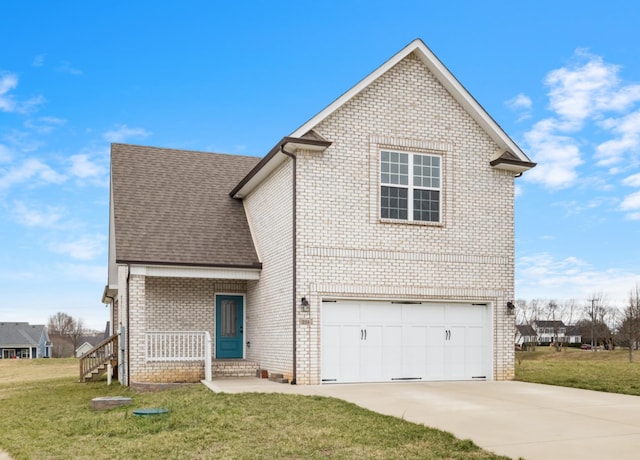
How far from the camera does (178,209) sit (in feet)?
69.3

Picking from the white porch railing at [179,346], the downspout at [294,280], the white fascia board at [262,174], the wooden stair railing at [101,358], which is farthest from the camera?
the wooden stair railing at [101,358]

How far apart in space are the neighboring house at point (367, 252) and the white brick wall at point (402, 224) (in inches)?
1.3

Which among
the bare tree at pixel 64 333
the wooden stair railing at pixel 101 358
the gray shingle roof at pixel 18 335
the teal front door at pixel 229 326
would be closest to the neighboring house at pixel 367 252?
the teal front door at pixel 229 326

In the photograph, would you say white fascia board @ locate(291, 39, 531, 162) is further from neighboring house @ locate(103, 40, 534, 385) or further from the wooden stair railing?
the wooden stair railing

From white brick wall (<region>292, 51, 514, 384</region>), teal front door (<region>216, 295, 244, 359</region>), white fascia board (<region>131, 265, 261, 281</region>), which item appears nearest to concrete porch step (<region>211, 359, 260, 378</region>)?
teal front door (<region>216, 295, 244, 359</region>)

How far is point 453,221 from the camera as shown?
717 inches

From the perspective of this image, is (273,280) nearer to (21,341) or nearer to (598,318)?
(598,318)

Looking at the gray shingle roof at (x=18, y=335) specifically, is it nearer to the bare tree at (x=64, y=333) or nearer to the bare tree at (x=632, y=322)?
the bare tree at (x=64, y=333)

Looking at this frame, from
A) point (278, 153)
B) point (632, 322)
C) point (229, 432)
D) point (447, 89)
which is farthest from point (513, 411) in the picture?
point (632, 322)

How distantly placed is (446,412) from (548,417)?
65.9 inches

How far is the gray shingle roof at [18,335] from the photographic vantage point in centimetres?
9531

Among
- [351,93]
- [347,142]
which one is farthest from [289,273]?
[351,93]

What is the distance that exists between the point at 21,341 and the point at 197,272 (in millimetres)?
86785

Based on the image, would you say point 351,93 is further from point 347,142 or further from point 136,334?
point 136,334
